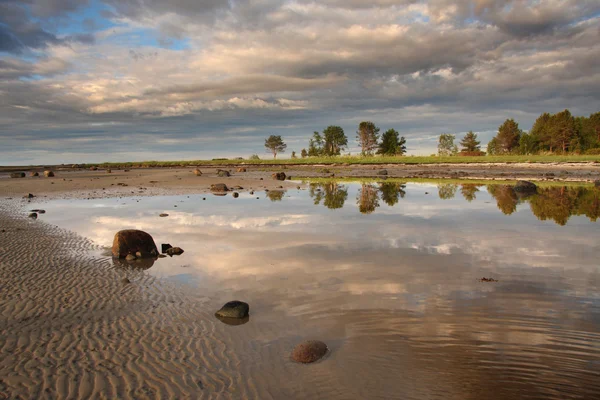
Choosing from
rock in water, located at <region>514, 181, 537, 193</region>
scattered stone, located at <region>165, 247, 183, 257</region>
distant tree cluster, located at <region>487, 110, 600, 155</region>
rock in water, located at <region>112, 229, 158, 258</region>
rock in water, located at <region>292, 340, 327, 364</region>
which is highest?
distant tree cluster, located at <region>487, 110, 600, 155</region>

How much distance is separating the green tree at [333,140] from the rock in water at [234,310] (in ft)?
432

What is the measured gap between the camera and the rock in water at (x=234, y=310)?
23.2ft

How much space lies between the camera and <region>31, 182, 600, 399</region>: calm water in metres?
5.21

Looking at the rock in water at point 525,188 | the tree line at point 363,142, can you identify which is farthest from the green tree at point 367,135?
the rock in water at point 525,188

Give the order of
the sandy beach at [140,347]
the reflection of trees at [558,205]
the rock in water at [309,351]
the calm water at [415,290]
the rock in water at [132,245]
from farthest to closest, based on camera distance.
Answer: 1. the reflection of trees at [558,205]
2. the rock in water at [132,245]
3. the rock in water at [309,351]
4. the calm water at [415,290]
5. the sandy beach at [140,347]

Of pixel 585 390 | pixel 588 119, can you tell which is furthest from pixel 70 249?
pixel 588 119

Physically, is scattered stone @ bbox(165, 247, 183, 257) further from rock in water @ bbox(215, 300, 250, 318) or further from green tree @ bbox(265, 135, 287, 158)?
green tree @ bbox(265, 135, 287, 158)

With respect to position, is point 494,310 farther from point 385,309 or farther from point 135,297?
point 135,297

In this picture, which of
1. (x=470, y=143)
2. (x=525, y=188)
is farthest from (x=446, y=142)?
(x=525, y=188)

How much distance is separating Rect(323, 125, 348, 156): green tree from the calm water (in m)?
121

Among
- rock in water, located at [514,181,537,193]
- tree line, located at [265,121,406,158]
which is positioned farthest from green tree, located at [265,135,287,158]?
rock in water, located at [514,181,537,193]

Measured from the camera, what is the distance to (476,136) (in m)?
136

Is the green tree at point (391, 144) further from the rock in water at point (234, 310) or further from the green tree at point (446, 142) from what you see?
the rock in water at point (234, 310)

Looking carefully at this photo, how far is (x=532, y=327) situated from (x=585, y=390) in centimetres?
174
